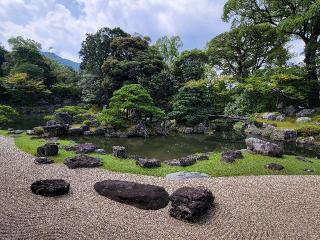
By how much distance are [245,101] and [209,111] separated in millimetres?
5371

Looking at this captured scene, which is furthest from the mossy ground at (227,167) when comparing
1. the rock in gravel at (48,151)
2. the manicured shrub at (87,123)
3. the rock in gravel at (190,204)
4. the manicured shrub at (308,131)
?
the manicured shrub at (87,123)

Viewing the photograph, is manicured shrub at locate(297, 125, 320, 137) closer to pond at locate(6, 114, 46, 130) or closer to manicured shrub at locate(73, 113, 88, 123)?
manicured shrub at locate(73, 113, 88, 123)

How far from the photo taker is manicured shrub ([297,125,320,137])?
2467 centimetres

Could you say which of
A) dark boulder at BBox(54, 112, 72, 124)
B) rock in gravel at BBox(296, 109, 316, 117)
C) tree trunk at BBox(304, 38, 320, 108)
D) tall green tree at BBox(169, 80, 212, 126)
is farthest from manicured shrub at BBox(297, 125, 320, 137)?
dark boulder at BBox(54, 112, 72, 124)

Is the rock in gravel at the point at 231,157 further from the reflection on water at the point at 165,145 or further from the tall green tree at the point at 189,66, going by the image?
the tall green tree at the point at 189,66

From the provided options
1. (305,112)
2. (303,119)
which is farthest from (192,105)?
(305,112)

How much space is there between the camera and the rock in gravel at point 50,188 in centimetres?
927

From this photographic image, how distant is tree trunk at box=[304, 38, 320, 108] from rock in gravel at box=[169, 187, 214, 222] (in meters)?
27.9

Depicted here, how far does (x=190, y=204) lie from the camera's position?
326 inches

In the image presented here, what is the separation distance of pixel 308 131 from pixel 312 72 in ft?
34.4

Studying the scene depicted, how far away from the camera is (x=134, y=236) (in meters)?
7.07

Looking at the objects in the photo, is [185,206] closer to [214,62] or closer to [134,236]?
[134,236]

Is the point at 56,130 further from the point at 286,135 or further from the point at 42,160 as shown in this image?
the point at 286,135

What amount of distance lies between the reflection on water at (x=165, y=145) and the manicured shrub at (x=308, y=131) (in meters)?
5.17
